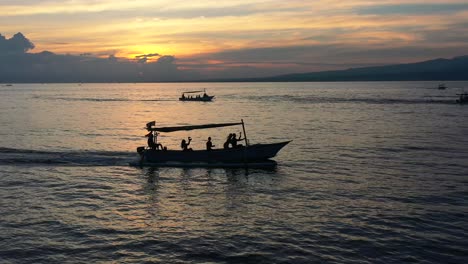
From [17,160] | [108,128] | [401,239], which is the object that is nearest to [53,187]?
[17,160]

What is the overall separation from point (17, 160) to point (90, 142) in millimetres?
13669

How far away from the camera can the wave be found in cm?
3800

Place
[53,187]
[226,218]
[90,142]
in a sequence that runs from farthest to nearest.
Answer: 1. [90,142]
2. [53,187]
3. [226,218]

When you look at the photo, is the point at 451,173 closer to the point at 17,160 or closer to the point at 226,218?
the point at 226,218

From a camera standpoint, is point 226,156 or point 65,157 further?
point 65,157

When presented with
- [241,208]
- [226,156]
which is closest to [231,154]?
[226,156]

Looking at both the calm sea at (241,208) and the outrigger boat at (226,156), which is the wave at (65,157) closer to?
the calm sea at (241,208)

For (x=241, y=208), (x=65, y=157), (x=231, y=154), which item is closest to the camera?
(x=241, y=208)

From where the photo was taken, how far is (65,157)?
40625mm

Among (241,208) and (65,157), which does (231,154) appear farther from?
(65,157)

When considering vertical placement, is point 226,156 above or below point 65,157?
above

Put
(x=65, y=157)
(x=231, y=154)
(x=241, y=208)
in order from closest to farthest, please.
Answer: (x=241, y=208)
(x=231, y=154)
(x=65, y=157)

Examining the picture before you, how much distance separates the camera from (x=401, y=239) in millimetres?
19438

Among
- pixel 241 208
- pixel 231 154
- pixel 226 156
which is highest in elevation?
pixel 231 154
